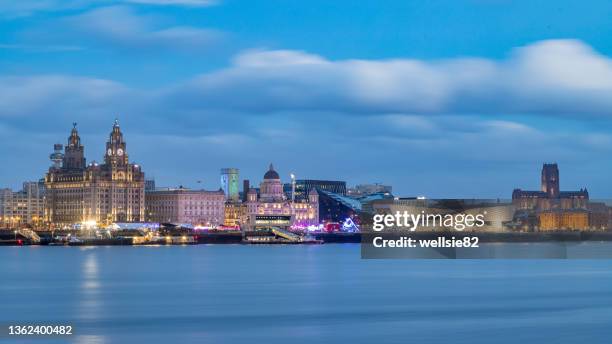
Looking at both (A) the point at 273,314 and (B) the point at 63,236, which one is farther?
(B) the point at 63,236

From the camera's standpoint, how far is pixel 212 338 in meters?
39.8

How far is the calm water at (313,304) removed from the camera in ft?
136

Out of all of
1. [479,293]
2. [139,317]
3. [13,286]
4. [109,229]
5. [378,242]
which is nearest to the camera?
[139,317]

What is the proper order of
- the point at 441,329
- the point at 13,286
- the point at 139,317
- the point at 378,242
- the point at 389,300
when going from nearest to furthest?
the point at 441,329
the point at 139,317
the point at 389,300
the point at 13,286
the point at 378,242

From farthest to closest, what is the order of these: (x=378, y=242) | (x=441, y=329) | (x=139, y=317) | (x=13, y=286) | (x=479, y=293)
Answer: (x=378, y=242)
(x=13, y=286)
(x=479, y=293)
(x=139, y=317)
(x=441, y=329)

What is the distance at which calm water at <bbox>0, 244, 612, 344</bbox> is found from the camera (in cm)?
4159

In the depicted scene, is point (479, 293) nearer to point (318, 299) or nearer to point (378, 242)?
point (318, 299)

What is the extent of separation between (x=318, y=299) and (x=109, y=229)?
14506 cm

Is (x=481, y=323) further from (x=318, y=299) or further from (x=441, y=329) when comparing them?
(x=318, y=299)

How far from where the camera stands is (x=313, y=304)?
177 feet

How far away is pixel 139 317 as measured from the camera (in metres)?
46.9

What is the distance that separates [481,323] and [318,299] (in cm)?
1314

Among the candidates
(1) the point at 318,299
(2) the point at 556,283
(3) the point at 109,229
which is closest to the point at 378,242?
(3) the point at 109,229

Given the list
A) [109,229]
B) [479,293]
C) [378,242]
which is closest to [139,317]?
[479,293]
